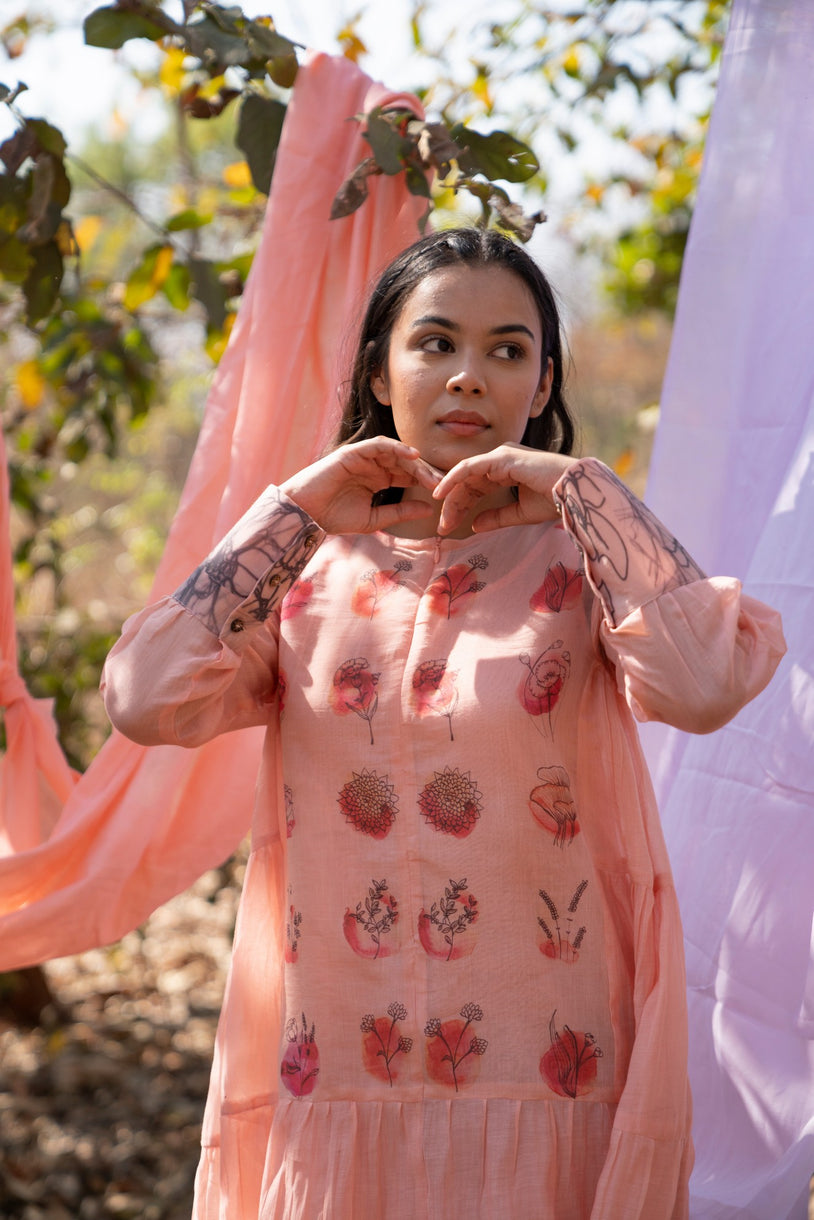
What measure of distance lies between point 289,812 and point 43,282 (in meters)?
1.23

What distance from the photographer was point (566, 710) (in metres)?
1.46

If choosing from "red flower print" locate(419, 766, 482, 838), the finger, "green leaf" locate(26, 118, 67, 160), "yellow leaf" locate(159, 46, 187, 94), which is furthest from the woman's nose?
"yellow leaf" locate(159, 46, 187, 94)

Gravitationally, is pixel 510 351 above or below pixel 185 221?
below

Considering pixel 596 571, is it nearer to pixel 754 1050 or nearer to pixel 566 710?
pixel 566 710

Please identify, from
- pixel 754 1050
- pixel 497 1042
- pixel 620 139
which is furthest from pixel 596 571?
pixel 620 139

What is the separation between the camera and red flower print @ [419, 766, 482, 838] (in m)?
1.44

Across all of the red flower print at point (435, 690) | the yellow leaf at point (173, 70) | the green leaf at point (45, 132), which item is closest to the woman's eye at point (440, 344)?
the red flower print at point (435, 690)

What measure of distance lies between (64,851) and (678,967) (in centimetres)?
96

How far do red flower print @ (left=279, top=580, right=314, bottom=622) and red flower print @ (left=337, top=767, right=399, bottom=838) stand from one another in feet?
0.79

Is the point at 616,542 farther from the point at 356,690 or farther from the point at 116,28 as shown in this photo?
the point at 116,28

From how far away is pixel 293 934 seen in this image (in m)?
1.51

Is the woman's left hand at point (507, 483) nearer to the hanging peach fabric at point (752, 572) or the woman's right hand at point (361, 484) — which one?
the woman's right hand at point (361, 484)

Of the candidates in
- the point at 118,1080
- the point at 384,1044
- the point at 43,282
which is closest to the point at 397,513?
the point at 384,1044

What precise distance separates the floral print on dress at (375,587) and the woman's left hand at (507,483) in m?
0.09
